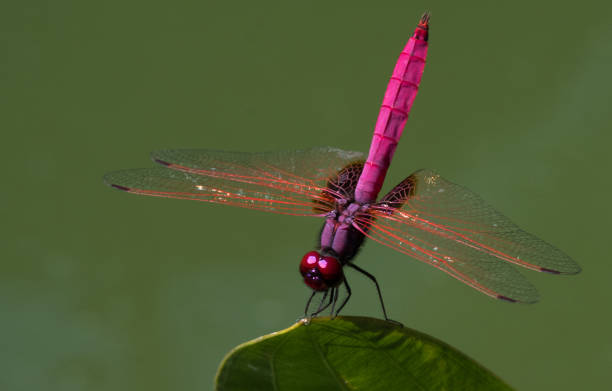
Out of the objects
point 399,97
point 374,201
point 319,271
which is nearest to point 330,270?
point 319,271

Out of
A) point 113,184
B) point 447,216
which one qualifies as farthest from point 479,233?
point 113,184

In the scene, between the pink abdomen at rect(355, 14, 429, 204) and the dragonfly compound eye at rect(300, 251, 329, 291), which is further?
the pink abdomen at rect(355, 14, 429, 204)

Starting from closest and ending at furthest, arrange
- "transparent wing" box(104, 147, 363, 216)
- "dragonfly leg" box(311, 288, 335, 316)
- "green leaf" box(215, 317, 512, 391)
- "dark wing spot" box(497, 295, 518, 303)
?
"green leaf" box(215, 317, 512, 391)
"dark wing spot" box(497, 295, 518, 303)
"dragonfly leg" box(311, 288, 335, 316)
"transparent wing" box(104, 147, 363, 216)

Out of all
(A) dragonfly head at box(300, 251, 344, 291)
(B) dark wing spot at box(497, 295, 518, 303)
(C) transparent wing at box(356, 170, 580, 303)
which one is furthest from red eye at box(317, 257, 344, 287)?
(B) dark wing spot at box(497, 295, 518, 303)

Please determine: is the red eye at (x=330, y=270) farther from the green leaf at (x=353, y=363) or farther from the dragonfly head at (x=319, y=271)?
the green leaf at (x=353, y=363)

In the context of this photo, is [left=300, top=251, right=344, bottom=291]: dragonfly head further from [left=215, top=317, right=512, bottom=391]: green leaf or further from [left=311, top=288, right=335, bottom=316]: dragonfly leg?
[left=215, top=317, right=512, bottom=391]: green leaf

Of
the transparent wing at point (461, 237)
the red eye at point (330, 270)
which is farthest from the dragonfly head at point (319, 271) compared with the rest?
the transparent wing at point (461, 237)

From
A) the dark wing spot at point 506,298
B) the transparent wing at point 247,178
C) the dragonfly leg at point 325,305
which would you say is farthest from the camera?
the transparent wing at point 247,178

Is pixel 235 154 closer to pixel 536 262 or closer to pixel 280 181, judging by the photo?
pixel 280 181
